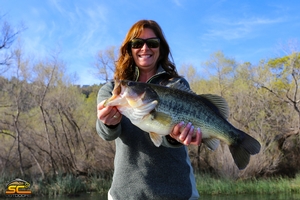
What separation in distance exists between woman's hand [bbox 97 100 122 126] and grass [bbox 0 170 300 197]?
46.0ft

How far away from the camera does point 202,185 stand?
50.7 ft

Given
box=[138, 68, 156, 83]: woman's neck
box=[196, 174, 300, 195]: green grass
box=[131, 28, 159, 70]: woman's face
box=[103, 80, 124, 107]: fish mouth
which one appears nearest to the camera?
box=[103, 80, 124, 107]: fish mouth

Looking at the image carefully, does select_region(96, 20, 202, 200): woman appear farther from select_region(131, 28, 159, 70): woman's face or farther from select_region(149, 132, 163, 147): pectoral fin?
select_region(131, 28, 159, 70): woman's face

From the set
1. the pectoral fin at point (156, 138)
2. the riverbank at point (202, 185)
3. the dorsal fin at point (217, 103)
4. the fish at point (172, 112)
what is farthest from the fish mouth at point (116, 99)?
the riverbank at point (202, 185)

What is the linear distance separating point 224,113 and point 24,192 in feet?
53.9

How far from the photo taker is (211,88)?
77.8 feet

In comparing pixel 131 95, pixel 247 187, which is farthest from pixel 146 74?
pixel 247 187

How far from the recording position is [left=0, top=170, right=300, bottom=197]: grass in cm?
1527

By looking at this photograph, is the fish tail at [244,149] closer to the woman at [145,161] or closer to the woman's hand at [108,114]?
the woman at [145,161]

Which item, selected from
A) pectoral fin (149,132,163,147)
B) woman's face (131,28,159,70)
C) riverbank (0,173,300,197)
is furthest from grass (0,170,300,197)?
pectoral fin (149,132,163,147)

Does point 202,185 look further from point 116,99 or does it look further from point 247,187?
point 116,99

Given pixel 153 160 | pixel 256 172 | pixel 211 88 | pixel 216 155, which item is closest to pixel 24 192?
pixel 216 155

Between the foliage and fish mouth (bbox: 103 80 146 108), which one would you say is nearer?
fish mouth (bbox: 103 80 146 108)

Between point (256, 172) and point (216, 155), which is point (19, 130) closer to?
point (216, 155)
